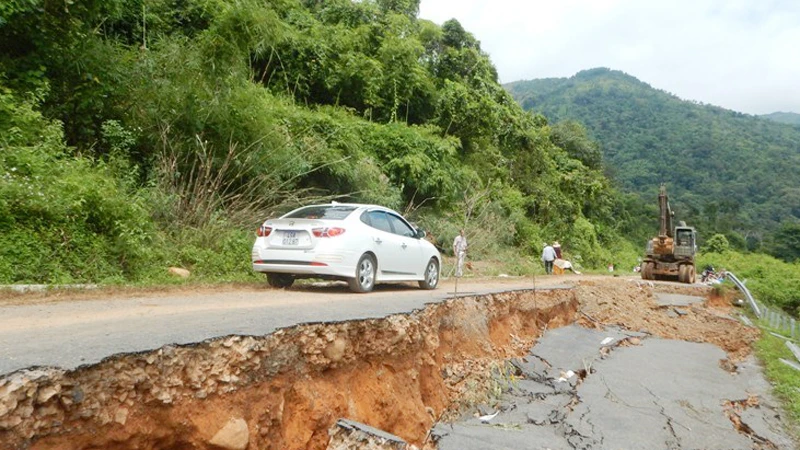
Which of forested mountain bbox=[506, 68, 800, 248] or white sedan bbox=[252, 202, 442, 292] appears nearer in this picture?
white sedan bbox=[252, 202, 442, 292]

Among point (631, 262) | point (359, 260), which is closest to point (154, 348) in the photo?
point (359, 260)

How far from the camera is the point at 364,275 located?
8.80 m

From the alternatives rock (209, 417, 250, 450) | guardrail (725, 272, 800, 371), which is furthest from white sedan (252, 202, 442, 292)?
guardrail (725, 272, 800, 371)

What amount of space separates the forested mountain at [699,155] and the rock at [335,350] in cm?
6149

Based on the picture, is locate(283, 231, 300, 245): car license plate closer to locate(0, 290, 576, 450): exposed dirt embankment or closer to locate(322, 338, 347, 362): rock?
locate(0, 290, 576, 450): exposed dirt embankment

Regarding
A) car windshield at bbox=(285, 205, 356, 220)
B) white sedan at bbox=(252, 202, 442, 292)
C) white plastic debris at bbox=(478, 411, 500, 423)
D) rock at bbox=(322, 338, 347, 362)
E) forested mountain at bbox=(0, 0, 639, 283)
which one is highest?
forested mountain at bbox=(0, 0, 639, 283)

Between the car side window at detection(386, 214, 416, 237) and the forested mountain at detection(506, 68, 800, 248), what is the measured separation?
56.2 meters

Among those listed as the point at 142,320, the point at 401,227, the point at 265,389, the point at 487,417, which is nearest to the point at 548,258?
the point at 401,227

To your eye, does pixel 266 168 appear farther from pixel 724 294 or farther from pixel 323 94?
pixel 724 294

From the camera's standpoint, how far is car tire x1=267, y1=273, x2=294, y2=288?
9.09m

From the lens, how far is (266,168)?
1193 cm

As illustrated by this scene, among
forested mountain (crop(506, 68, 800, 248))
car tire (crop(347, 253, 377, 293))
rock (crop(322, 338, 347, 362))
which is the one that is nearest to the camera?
rock (crop(322, 338, 347, 362))

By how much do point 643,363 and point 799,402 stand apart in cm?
230

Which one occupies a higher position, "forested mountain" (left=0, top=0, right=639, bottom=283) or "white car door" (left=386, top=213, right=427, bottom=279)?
"forested mountain" (left=0, top=0, right=639, bottom=283)
